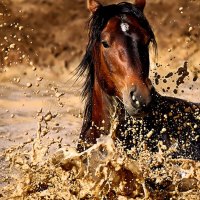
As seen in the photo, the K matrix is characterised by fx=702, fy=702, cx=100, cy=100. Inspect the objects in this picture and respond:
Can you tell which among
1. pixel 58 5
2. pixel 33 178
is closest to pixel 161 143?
pixel 33 178

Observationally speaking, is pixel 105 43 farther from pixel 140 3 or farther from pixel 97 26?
pixel 140 3

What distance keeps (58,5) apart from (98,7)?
8052 mm

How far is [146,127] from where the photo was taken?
5031mm

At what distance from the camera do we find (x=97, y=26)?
5.02 m

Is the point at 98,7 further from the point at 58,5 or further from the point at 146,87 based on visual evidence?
the point at 58,5

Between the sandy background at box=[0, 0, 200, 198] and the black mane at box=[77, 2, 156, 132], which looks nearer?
the black mane at box=[77, 2, 156, 132]

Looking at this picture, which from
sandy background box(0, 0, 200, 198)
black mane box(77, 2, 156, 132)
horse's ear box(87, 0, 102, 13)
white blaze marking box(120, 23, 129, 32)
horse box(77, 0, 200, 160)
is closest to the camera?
horse box(77, 0, 200, 160)

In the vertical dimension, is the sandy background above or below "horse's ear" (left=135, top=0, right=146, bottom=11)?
above

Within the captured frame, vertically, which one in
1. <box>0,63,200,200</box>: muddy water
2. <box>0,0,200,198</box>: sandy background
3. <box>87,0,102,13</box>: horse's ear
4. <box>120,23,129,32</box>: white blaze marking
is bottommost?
<box>0,63,200,200</box>: muddy water

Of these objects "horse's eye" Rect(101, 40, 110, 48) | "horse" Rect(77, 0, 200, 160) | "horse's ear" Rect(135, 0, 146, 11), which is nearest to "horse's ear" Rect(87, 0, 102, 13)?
"horse" Rect(77, 0, 200, 160)

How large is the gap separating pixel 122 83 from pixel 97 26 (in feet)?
1.63

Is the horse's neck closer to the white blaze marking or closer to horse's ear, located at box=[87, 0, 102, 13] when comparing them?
the white blaze marking

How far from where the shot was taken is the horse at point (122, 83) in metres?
4.73

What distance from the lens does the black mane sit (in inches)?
198
